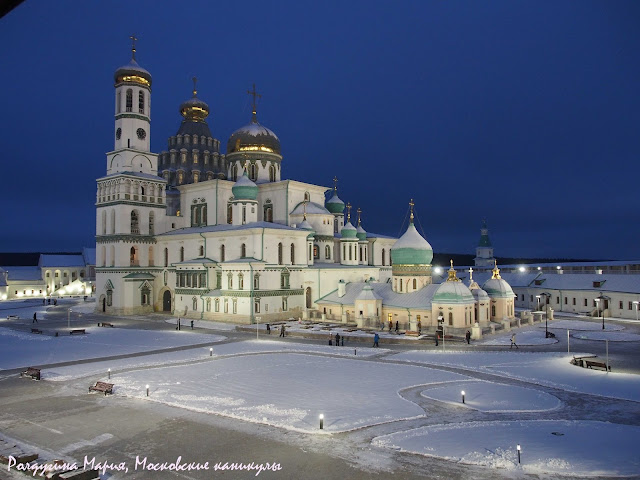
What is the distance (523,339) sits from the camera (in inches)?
1373

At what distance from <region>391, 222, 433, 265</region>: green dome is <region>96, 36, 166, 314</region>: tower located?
1107 inches

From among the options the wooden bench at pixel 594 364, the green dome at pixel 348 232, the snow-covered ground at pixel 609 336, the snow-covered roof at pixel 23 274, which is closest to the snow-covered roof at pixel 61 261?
the snow-covered roof at pixel 23 274

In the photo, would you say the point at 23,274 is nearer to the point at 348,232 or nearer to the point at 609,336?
the point at 348,232

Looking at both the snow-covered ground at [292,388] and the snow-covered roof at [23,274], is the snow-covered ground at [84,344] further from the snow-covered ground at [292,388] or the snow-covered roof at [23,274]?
the snow-covered roof at [23,274]

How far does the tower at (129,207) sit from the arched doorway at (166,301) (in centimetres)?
131

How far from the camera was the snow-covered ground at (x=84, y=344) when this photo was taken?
1147 inches

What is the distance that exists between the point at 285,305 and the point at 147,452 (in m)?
33.3

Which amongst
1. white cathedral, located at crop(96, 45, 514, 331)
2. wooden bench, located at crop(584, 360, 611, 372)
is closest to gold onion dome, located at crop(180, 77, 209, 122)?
white cathedral, located at crop(96, 45, 514, 331)

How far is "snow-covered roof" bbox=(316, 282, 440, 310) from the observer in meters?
40.1

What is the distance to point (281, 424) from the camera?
16469mm

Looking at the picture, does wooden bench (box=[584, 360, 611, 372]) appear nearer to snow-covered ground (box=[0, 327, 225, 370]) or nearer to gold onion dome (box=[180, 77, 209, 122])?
snow-covered ground (box=[0, 327, 225, 370])

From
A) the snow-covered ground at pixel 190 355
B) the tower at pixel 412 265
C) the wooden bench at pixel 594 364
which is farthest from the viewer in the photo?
the tower at pixel 412 265

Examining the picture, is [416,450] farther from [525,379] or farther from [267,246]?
[267,246]

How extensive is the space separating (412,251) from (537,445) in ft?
94.8
